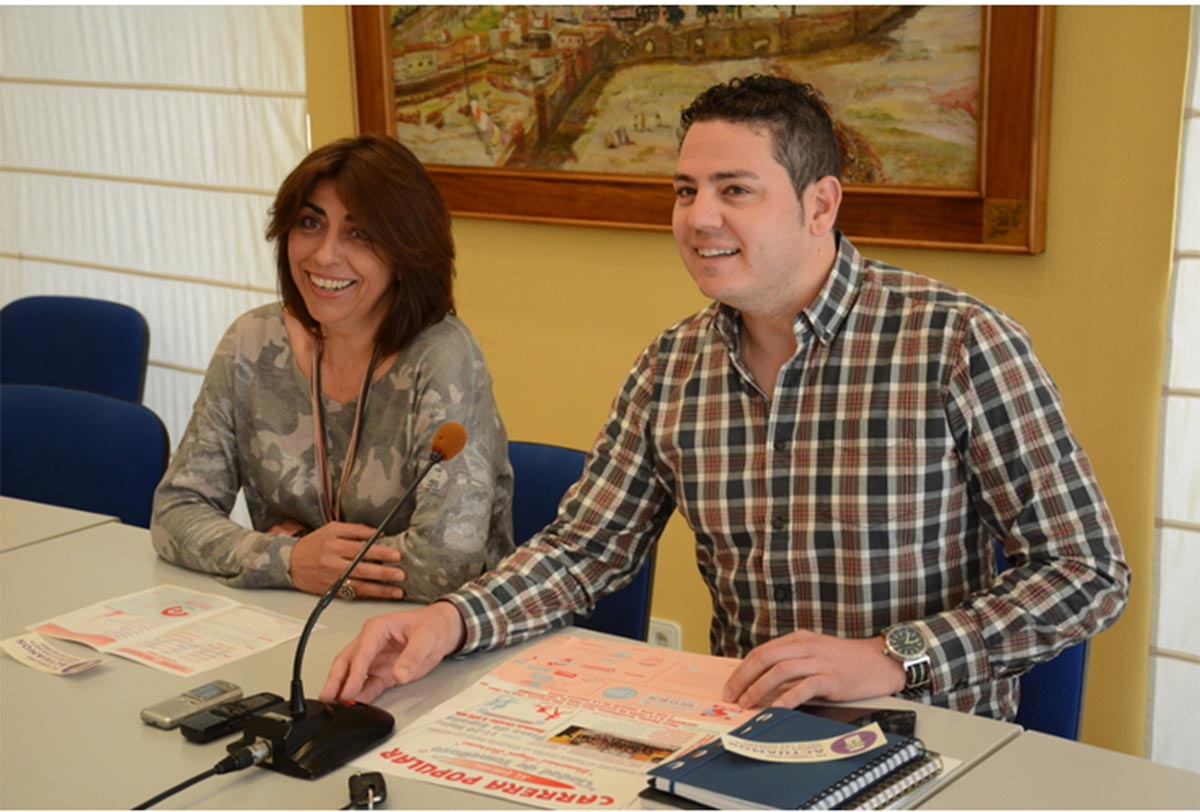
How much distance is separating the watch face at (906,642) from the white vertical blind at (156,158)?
105 inches

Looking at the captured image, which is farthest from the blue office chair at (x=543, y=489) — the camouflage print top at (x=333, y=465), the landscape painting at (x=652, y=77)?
the landscape painting at (x=652, y=77)

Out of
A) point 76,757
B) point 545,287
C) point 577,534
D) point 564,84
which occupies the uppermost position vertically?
point 564,84

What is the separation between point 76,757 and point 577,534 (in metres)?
0.71

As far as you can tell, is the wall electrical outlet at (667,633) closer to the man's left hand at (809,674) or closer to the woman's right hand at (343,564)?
the woman's right hand at (343,564)

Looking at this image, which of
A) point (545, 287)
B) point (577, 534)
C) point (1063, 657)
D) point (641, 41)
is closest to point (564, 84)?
point (641, 41)

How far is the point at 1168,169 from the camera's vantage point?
8.00 feet

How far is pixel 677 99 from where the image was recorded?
3.03 metres

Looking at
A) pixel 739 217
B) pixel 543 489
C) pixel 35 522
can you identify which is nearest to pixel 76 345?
pixel 35 522

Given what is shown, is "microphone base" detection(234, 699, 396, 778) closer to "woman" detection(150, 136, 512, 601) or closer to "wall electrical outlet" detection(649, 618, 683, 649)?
"woman" detection(150, 136, 512, 601)

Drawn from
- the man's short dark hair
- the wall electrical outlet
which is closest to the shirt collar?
the man's short dark hair

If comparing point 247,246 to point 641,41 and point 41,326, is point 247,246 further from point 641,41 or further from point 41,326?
point 641,41

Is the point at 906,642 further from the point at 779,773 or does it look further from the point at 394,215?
the point at 394,215

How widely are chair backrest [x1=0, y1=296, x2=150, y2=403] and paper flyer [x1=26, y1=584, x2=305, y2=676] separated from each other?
1517 mm

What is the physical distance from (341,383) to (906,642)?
106cm
